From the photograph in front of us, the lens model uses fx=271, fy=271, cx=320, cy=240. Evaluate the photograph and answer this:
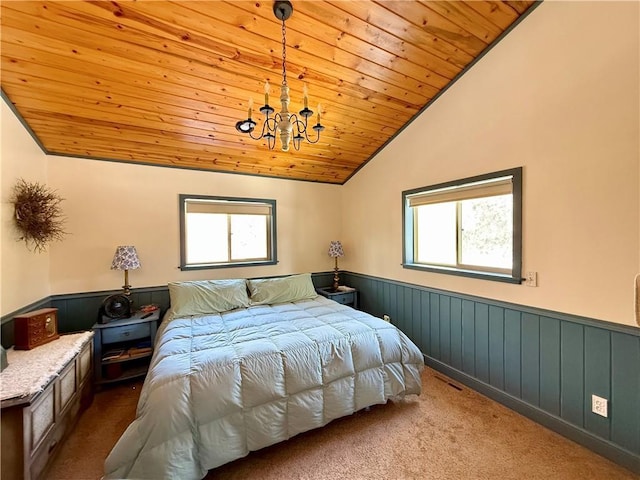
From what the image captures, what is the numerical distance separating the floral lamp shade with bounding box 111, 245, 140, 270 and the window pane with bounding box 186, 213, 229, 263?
0.62 m

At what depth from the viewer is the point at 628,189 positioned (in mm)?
1622

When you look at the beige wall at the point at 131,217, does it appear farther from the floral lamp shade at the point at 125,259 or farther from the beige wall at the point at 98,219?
the floral lamp shade at the point at 125,259

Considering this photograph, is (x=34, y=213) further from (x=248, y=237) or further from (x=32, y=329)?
(x=248, y=237)

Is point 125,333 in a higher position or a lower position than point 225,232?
lower

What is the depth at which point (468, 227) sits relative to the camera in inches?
105

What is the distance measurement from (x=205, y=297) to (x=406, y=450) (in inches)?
85.9

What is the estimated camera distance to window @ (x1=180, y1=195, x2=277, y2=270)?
3303mm

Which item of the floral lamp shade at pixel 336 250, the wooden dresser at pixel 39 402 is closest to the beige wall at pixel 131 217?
the floral lamp shade at pixel 336 250

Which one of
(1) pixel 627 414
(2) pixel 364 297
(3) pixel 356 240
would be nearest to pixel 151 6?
(3) pixel 356 240

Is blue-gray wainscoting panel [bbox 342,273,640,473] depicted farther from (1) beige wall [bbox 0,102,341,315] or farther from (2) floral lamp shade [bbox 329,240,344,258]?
(1) beige wall [bbox 0,102,341,315]

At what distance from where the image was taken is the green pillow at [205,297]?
8.90ft

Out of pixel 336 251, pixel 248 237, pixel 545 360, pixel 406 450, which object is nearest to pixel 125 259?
pixel 248 237

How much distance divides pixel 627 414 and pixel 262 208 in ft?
12.1

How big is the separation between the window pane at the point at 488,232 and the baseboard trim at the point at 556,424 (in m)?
1.07
